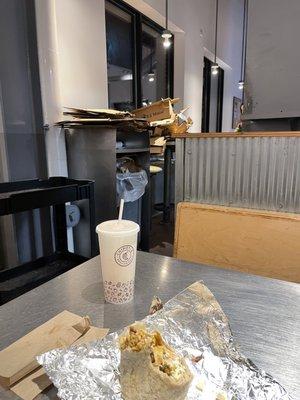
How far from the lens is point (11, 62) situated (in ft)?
6.53

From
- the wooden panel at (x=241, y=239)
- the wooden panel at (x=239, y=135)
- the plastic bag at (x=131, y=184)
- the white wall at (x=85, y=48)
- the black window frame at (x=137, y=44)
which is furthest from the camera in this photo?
the black window frame at (x=137, y=44)

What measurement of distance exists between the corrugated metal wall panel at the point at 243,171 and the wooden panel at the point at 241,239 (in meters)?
0.27

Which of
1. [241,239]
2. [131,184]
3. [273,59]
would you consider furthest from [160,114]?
[241,239]

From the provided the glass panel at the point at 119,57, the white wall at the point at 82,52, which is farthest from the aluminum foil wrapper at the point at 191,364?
the glass panel at the point at 119,57

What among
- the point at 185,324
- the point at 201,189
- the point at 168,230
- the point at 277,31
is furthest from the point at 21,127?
the point at 168,230

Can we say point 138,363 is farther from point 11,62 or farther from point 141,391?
point 11,62

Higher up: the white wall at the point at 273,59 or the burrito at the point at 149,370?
the white wall at the point at 273,59

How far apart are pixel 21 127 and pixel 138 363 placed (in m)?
2.03

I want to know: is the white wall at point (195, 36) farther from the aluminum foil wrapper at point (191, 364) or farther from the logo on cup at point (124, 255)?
the aluminum foil wrapper at point (191, 364)

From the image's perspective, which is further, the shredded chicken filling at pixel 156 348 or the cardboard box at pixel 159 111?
the cardboard box at pixel 159 111

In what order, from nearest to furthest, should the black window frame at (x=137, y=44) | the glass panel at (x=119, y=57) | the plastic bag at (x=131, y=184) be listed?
the plastic bag at (x=131, y=184)
the glass panel at (x=119, y=57)
the black window frame at (x=137, y=44)

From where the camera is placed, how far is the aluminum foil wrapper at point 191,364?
1.50 ft

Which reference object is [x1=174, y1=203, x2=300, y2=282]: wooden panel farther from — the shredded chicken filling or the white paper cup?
the shredded chicken filling

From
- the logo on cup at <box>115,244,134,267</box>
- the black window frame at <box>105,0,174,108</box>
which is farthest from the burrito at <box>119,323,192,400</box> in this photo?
the black window frame at <box>105,0,174,108</box>
